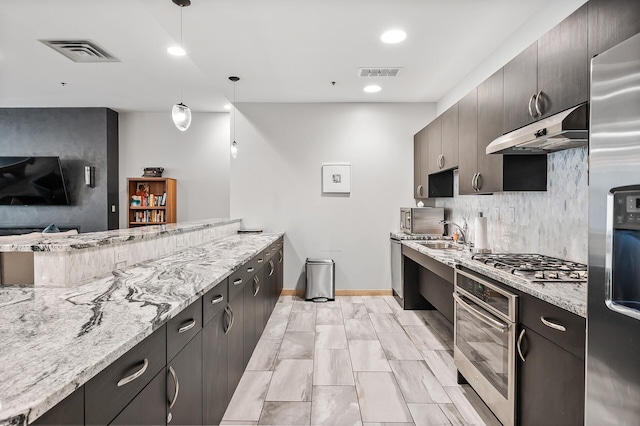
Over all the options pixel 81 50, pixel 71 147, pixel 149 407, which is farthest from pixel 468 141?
pixel 71 147

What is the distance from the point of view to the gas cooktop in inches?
70.7

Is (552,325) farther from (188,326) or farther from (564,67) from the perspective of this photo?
(188,326)

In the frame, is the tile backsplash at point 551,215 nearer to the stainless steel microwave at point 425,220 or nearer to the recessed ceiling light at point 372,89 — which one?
the stainless steel microwave at point 425,220

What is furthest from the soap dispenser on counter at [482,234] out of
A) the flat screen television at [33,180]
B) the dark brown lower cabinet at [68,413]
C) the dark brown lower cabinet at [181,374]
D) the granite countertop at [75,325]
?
the flat screen television at [33,180]

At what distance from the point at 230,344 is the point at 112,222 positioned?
5.00m

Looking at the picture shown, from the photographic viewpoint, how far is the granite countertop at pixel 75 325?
2.36 ft

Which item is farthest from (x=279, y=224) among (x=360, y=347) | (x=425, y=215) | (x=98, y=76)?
(x=98, y=76)

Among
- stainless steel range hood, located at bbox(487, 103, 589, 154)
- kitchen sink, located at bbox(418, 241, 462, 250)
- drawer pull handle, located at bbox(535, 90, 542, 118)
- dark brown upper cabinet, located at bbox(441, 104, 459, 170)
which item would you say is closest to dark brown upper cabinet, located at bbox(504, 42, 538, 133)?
drawer pull handle, located at bbox(535, 90, 542, 118)

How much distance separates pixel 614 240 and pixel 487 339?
114 cm

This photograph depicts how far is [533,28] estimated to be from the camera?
278 cm

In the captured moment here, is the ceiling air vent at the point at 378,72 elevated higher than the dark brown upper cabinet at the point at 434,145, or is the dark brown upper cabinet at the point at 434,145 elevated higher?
the ceiling air vent at the point at 378,72

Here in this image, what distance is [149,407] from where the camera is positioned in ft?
3.76

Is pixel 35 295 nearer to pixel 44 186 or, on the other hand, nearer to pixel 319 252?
pixel 319 252

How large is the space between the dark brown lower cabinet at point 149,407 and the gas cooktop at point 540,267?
1.70 m
